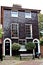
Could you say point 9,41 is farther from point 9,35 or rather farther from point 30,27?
point 30,27

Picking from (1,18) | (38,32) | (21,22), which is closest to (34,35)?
(38,32)

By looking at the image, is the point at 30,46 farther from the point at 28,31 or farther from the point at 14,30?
→ the point at 14,30

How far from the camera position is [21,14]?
29.1 meters

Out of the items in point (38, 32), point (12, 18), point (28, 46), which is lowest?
point (28, 46)

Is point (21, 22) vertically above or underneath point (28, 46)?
above

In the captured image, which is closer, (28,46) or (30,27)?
(28,46)

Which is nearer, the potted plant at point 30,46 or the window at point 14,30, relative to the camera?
the potted plant at point 30,46

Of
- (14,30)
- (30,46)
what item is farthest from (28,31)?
(30,46)

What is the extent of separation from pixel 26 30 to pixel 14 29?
6.15ft

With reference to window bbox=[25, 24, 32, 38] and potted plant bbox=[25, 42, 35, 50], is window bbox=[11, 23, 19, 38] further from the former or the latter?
potted plant bbox=[25, 42, 35, 50]

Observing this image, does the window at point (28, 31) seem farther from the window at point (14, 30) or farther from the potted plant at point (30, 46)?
the potted plant at point (30, 46)

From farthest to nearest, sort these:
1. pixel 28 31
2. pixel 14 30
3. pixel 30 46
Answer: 1. pixel 28 31
2. pixel 14 30
3. pixel 30 46

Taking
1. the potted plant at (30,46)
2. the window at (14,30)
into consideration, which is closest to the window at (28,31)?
the window at (14,30)

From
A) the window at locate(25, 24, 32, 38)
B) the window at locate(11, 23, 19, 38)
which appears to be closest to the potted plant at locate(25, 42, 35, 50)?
the window at locate(25, 24, 32, 38)
